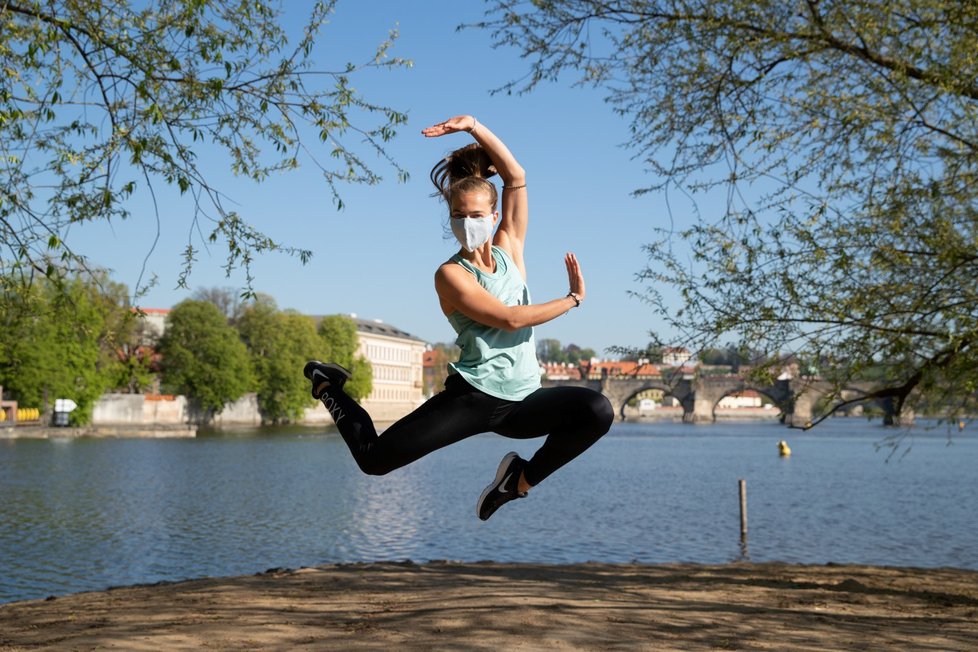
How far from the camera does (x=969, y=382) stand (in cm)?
987

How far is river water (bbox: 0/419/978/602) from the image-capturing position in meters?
23.5

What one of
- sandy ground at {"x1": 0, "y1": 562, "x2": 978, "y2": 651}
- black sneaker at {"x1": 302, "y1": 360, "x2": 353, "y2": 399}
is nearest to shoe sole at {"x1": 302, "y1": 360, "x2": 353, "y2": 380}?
black sneaker at {"x1": 302, "y1": 360, "x2": 353, "y2": 399}

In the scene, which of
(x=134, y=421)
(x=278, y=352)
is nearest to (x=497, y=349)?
(x=134, y=421)

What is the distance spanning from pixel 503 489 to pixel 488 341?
2.40ft

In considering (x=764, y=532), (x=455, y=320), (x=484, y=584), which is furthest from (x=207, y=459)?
(x=455, y=320)

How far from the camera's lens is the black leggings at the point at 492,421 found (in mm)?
4191

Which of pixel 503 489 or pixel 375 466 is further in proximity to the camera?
pixel 503 489

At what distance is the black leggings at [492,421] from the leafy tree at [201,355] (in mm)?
93332

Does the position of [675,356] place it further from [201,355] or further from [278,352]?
[278,352]

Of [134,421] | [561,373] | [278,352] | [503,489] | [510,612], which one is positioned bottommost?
[510,612]

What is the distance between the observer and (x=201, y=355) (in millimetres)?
95438

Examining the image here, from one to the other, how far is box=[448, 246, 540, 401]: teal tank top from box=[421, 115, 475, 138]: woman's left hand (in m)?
0.52

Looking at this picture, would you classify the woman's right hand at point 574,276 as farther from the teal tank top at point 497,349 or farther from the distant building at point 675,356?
the distant building at point 675,356

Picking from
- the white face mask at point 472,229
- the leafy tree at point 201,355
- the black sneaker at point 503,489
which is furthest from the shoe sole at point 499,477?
the leafy tree at point 201,355
